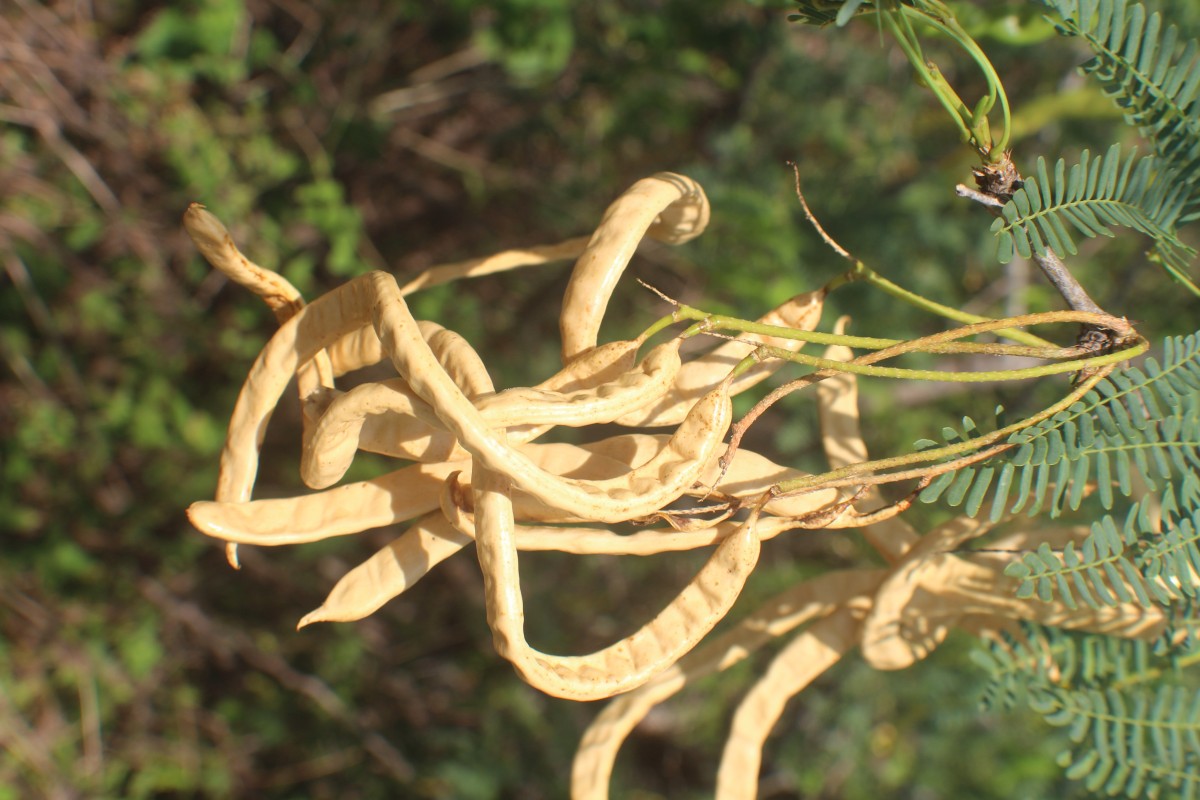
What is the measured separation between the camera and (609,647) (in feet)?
3.98

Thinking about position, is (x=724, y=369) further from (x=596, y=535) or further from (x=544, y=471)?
(x=544, y=471)

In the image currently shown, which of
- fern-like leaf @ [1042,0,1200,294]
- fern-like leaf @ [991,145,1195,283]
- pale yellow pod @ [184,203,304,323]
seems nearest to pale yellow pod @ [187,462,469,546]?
pale yellow pod @ [184,203,304,323]

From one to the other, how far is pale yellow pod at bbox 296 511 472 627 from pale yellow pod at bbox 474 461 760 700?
172mm

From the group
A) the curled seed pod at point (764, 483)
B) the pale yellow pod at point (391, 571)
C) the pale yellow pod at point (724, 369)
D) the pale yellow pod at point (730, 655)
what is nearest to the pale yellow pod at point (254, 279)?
the pale yellow pod at point (391, 571)

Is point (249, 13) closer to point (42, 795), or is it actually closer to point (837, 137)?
point (837, 137)

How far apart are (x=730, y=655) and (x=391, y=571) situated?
675 mm

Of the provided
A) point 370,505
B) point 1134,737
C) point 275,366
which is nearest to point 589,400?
point 370,505

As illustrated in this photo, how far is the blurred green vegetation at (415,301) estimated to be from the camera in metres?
3.40

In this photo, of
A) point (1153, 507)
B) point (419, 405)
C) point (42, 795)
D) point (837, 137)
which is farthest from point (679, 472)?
point (42, 795)

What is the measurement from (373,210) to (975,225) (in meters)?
2.49

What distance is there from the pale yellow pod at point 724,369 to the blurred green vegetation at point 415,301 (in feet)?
5.36

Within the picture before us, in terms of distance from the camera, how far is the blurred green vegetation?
340 cm

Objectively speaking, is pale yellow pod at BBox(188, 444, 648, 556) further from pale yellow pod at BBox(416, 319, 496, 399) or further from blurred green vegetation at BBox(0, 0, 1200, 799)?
blurred green vegetation at BBox(0, 0, 1200, 799)

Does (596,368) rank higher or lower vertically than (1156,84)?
lower
